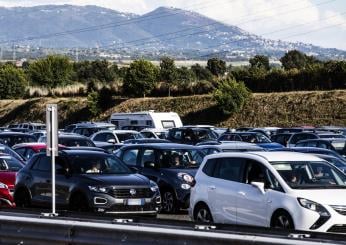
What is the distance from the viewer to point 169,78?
8006 centimetres

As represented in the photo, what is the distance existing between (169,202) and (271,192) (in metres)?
6.93

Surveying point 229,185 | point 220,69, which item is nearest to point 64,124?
point 220,69

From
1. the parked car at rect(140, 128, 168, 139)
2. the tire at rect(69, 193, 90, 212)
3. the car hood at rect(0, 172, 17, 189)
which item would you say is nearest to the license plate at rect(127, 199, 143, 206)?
the tire at rect(69, 193, 90, 212)

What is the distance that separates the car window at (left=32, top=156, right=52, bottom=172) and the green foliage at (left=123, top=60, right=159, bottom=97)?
53.3m

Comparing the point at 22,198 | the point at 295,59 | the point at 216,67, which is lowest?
the point at 22,198

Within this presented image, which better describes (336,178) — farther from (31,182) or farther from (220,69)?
(220,69)

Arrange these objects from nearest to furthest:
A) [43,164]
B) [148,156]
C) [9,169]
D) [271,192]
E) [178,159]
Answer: [271,192] → [43,164] → [178,159] → [148,156] → [9,169]

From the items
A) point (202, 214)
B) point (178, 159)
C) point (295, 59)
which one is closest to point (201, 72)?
point (295, 59)

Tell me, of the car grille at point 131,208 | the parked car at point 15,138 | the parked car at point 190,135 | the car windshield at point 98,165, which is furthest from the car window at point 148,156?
the parked car at point 190,135

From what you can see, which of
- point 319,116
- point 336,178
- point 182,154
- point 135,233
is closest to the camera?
point 135,233

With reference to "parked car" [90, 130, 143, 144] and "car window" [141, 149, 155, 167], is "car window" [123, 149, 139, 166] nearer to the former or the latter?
"car window" [141, 149, 155, 167]

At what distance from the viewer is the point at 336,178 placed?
16.3 metres

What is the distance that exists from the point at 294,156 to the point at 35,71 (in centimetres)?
7923

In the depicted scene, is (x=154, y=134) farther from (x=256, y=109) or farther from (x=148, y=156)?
(x=256, y=109)
